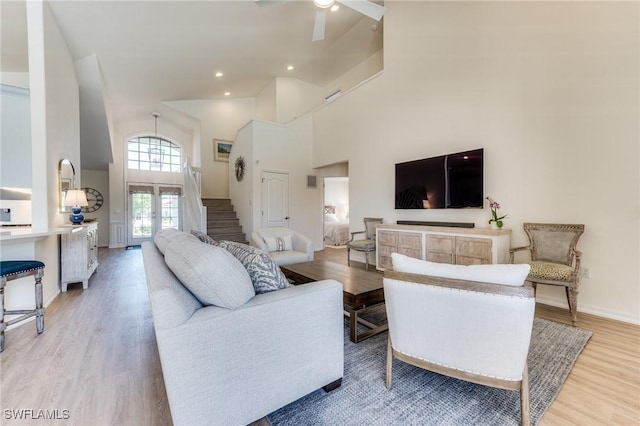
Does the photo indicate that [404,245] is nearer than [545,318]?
No

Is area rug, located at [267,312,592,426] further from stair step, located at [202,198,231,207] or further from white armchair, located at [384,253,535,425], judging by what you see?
stair step, located at [202,198,231,207]

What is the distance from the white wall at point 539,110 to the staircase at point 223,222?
13.8 ft

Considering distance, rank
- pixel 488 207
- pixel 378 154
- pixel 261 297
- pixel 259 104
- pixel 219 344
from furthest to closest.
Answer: pixel 259 104 < pixel 378 154 < pixel 488 207 < pixel 261 297 < pixel 219 344

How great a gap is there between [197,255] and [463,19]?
15.8 ft

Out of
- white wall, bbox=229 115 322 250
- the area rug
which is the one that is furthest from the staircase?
the area rug

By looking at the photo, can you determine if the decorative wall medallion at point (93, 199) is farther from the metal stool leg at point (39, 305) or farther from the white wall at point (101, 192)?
the metal stool leg at point (39, 305)

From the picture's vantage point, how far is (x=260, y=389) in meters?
1.31

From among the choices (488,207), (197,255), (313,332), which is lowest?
(313,332)

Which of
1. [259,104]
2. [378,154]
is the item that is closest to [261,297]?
[378,154]

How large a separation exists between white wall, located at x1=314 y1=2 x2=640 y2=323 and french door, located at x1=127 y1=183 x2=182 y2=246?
742cm

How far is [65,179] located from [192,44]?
313 cm

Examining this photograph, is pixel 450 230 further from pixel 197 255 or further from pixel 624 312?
pixel 197 255

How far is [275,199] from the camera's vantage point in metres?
6.61

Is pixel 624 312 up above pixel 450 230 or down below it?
below
